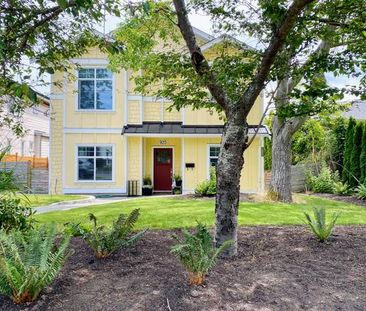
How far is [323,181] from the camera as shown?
1783cm

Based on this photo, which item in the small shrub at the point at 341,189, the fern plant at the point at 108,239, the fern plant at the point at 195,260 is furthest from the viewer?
the small shrub at the point at 341,189

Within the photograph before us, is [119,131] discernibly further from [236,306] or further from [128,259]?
[236,306]

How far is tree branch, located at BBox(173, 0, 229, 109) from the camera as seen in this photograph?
4723mm

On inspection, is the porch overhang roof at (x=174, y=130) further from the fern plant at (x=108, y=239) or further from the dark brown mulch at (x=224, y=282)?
the fern plant at (x=108, y=239)

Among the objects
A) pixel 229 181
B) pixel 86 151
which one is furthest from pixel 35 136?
pixel 229 181

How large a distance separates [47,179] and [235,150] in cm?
1682

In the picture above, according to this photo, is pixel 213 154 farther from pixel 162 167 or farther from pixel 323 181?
pixel 323 181

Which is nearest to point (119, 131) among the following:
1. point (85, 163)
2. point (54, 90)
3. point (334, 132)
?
point (85, 163)

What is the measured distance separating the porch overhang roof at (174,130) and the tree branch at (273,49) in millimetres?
12514

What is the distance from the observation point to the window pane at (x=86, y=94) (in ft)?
57.6

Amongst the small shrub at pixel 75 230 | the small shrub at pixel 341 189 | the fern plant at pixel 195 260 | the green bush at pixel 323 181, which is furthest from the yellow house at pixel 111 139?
the fern plant at pixel 195 260

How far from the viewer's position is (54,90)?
58.3 feet

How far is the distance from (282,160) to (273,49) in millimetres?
9682

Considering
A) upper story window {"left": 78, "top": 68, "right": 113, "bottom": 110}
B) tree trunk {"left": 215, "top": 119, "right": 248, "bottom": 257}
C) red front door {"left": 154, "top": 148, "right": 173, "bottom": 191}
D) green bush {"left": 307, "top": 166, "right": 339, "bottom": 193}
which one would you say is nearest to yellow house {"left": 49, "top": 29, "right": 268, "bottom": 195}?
upper story window {"left": 78, "top": 68, "right": 113, "bottom": 110}
